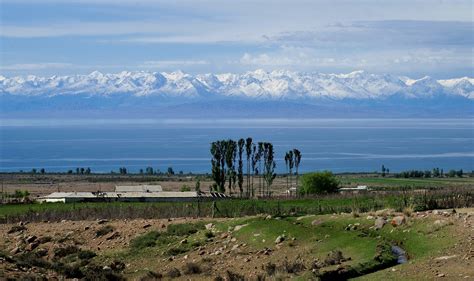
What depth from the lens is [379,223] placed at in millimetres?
29109

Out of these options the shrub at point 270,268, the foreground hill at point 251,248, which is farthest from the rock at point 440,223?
the shrub at point 270,268

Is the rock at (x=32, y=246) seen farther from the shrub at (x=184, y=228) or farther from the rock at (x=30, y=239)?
the shrub at (x=184, y=228)

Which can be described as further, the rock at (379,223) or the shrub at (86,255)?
the shrub at (86,255)

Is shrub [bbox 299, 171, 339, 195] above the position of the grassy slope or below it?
above

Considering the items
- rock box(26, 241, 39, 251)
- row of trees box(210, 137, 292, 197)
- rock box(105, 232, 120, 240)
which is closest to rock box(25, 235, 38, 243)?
rock box(26, 241, 39, 251)

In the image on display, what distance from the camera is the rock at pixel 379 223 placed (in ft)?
94.8

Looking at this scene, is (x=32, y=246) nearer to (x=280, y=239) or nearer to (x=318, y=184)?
(x=280, y=239)

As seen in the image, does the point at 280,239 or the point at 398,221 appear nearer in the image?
the point at 398,221

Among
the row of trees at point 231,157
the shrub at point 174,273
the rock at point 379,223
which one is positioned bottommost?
the shrub at point 174,273

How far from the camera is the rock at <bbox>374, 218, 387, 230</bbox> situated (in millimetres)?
28891

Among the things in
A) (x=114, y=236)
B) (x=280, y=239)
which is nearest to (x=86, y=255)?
(x=114, y=236)

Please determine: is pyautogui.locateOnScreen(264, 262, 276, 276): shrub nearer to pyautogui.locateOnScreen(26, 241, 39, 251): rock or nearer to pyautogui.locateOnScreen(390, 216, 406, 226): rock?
pyautogui.locateOnScreen(390, 216, 406, 226): rock

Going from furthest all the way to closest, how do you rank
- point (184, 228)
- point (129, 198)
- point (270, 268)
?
point (129, 198) → point (184, 228) → point (270, 268)

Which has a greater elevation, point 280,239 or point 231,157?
point 231,157
